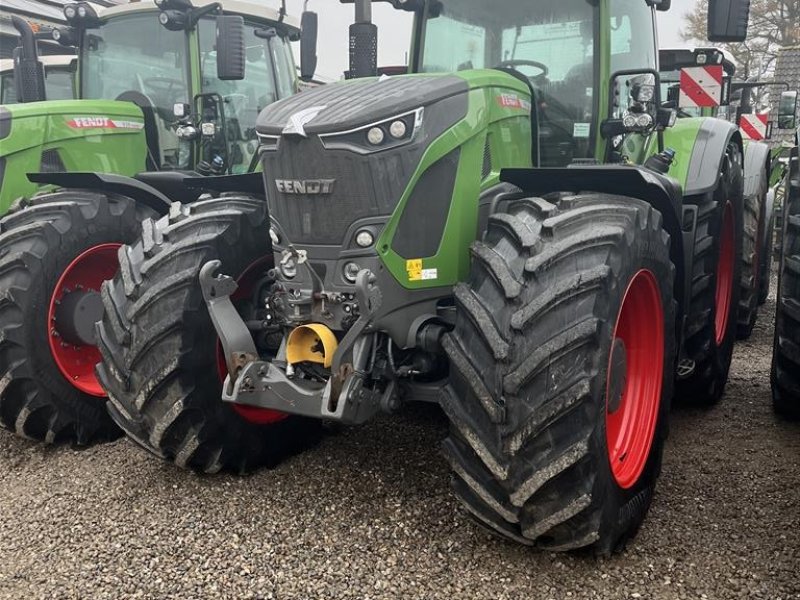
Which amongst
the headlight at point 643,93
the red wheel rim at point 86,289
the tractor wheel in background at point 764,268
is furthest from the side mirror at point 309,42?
the tractor wheel in background at point 764,268

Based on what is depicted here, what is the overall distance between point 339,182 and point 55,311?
7.01 feet

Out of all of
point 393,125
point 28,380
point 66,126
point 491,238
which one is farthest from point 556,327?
point 66,126

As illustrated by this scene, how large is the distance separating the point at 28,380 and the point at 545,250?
2.78 m

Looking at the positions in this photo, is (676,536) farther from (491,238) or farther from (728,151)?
(728,151)

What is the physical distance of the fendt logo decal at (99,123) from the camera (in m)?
5.16

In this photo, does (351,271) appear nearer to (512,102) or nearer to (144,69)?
(512,102)

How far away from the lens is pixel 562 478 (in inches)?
99.1

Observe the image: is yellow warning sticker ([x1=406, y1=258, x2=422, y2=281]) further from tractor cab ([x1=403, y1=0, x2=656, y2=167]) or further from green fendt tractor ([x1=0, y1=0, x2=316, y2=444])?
tractor cab ([x1=403, y1=0, x2=656, y2=167])

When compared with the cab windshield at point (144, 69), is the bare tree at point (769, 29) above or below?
above

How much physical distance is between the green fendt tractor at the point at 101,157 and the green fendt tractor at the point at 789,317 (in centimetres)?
252

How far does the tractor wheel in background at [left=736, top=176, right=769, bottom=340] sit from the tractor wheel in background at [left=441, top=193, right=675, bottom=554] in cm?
302

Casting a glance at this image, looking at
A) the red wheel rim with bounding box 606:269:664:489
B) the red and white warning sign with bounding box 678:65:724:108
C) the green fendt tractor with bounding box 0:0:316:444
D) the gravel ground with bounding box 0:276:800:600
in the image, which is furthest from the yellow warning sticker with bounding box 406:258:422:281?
the red and white warning sign with bounding box 678:65:724:108

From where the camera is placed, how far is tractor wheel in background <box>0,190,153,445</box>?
3.93 meters

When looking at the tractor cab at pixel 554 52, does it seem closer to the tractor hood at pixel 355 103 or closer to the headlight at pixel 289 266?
the tractor hood at pixel 355 103
